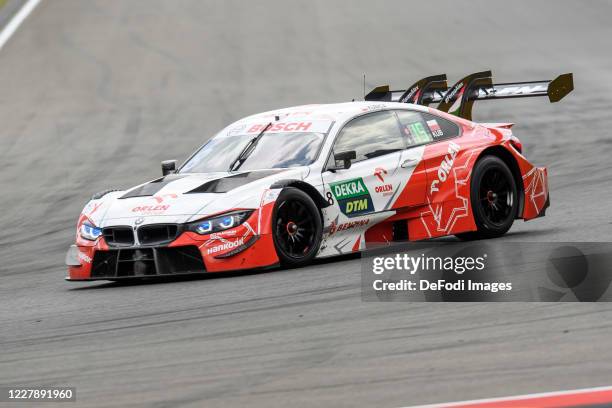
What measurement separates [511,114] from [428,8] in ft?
35.7

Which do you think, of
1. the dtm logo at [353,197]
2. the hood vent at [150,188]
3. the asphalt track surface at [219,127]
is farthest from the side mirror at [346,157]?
the hood vent at [150,188]

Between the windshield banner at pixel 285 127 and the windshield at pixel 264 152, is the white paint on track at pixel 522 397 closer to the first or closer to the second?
the windshield at pixel 264 152

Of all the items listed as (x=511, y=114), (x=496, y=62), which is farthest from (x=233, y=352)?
(x=496, y=62)

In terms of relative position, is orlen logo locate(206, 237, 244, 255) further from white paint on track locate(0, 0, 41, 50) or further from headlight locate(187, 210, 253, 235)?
white paint on track locate(0, 0, 41, 50)

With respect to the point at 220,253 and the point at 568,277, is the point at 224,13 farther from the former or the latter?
the point at 568,277

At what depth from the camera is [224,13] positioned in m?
30.4

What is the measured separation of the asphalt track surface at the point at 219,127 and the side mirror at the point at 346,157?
2.48ft

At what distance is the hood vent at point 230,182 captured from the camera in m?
10.2

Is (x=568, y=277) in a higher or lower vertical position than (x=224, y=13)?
lower

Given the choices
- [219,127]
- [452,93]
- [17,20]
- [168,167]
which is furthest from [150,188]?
[17,20]

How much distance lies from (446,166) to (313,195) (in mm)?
1472

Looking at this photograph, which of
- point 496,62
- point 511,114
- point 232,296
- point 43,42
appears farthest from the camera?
point 43,42

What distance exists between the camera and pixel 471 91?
12.9m

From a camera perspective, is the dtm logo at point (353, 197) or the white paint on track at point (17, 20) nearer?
the dtm logo at point (353, 197)
